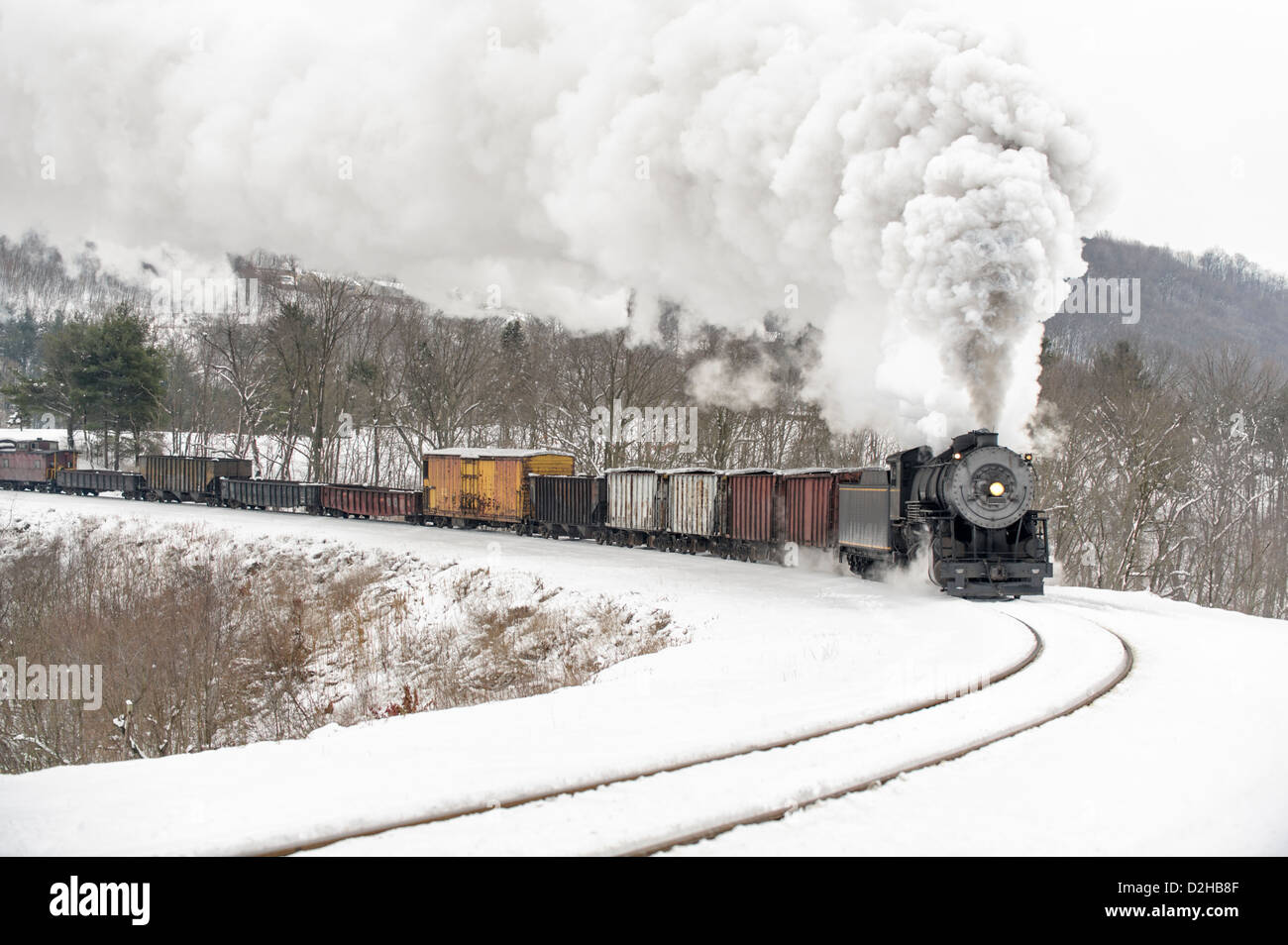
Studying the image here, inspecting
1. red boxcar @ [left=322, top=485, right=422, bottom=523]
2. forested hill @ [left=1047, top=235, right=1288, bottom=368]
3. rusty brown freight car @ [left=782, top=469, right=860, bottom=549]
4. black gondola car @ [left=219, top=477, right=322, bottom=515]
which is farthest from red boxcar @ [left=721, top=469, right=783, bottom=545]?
forested hill @ [left=1047, top=235, right=1288, bottom=368]

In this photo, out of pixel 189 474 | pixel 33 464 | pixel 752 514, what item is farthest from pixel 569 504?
pixel 33 464

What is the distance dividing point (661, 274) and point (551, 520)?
15444 mm

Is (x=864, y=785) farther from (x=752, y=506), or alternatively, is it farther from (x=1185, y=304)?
(x=1185, y=304)

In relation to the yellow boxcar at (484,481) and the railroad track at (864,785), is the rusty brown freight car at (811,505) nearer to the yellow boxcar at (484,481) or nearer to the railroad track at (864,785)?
the yellow boxcar at (484,481)

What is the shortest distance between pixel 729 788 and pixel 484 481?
32653 millimetres

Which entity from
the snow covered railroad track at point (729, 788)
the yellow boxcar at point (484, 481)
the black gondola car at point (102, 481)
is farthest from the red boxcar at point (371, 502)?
the snow covered railroad track at point (729, 788)

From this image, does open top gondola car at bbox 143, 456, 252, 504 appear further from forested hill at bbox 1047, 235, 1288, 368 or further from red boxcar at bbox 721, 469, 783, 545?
forested hill at bbox 1047, 235, 1288, 368

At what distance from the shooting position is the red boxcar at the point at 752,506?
27.7 meters

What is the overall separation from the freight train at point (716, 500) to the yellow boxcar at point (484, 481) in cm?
6

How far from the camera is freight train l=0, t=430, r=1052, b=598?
18.5 m

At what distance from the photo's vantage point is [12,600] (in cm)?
2608

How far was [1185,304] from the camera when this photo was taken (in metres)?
112

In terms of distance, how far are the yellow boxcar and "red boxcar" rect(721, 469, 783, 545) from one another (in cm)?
1056
